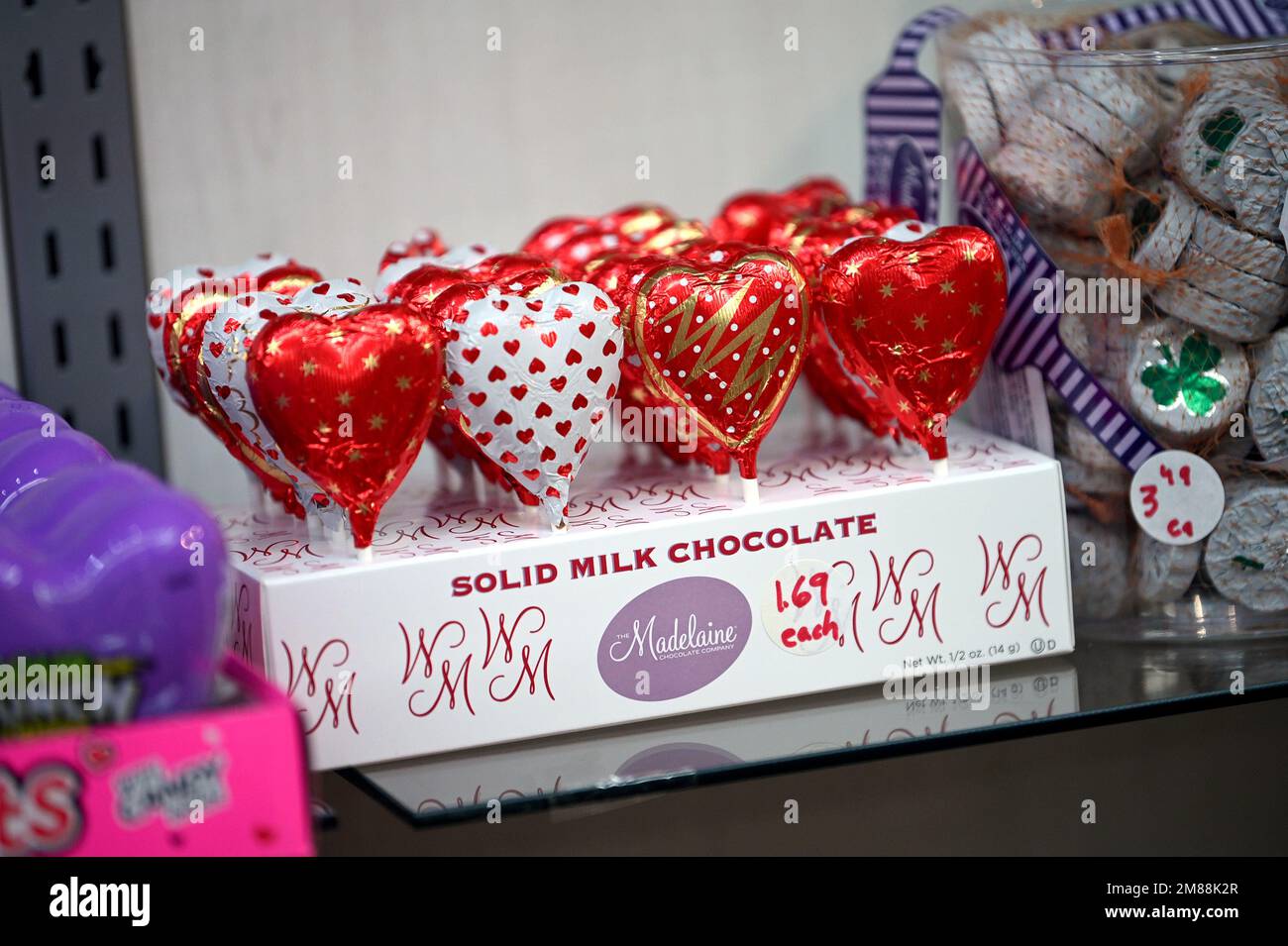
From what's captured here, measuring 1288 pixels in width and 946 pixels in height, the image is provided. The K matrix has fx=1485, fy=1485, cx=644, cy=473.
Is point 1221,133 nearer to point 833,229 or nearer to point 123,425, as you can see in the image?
point 833,229

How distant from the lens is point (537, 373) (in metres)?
1.15

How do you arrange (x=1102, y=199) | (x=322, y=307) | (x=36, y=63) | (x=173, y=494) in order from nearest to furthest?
(x=173, y=494)
(x=322, y=307)
(x=1102, y=199)
(x=36, y=63)

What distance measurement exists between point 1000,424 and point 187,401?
0.77 meters


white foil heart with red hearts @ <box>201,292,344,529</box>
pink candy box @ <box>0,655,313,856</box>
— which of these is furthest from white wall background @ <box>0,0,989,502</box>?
pink candy box @ <box>0,655,313,856</box>

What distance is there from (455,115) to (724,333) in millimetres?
595

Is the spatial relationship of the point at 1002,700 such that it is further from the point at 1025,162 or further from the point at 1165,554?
the point at 1025,162

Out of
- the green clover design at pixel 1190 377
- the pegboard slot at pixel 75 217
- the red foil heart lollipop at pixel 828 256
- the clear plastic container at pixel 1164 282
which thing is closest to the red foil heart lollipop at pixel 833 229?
the red foil heart lollipop at pixel 828 256

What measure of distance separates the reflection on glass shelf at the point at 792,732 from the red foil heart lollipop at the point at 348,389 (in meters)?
0.22

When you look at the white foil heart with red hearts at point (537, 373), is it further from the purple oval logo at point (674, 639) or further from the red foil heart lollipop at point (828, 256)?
the red foil heart lollipop at point (828, 256)

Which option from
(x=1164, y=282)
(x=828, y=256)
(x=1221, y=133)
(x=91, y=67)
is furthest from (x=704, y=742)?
(x=91, y=67)

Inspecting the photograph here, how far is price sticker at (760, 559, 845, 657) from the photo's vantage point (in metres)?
1.23

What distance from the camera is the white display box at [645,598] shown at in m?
1.14

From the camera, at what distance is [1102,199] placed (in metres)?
1.31
